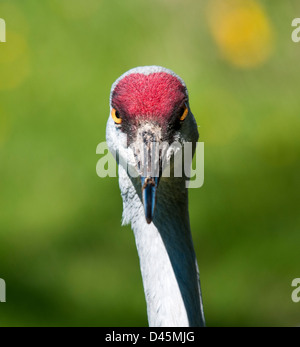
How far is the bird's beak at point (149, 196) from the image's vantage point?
2.28 meters

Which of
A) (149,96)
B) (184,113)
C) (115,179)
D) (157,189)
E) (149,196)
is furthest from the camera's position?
(115,179)

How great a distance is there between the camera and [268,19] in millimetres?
Answer: 6184

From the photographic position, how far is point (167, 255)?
2650mm

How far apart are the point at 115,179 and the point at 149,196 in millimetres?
2952

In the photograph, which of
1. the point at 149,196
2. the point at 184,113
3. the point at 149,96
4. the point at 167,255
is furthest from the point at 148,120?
the point at 167,255

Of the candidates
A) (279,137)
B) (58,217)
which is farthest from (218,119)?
(58,217)

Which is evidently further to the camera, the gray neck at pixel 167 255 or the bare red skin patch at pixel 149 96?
the gray neck at pixel 167 255

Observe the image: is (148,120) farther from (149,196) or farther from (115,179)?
(115,179)

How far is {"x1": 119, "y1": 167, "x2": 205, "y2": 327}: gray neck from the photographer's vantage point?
2594mm

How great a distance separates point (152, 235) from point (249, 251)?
2371 millimetres

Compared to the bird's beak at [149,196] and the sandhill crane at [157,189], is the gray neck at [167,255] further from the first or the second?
the bird's beak at [149,196]

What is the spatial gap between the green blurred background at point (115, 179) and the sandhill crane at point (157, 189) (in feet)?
5.81

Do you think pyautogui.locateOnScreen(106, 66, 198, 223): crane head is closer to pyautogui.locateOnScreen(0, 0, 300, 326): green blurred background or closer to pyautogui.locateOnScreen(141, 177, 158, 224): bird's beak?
pyautogui.locateOnScreen(141, 177, 158, 224): bird's beak

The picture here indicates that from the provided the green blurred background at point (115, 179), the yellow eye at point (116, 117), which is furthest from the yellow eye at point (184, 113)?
the green blurred background at point (115, 179)
